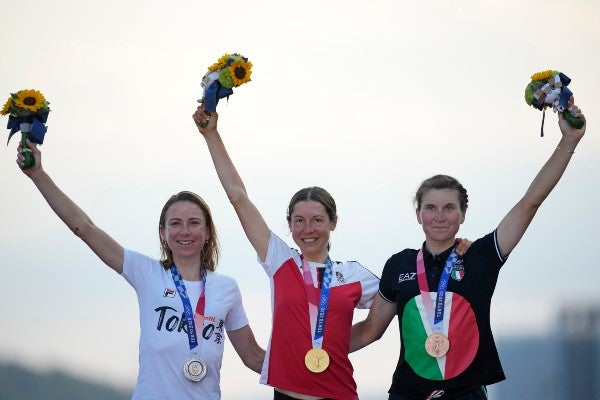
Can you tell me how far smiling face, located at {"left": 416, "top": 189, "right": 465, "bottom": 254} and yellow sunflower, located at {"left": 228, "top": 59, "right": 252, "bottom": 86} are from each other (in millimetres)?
1316

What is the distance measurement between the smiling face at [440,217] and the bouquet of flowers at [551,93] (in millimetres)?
691

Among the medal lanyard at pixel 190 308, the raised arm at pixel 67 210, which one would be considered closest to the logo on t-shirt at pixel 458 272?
the medal lanyard at pixel 190 308

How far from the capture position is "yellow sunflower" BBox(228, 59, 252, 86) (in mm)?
7965

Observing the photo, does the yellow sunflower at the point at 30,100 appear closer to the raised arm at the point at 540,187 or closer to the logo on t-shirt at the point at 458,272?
the logo on t-shirt at the point at 458,272

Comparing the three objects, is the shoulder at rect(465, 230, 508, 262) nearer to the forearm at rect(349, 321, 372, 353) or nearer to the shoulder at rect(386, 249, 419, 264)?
the shoulder at rect(386, 249, 419, 264)

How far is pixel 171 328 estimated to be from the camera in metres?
7.94

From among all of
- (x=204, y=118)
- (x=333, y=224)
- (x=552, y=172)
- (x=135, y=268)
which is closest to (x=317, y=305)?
(x=333, y=224)

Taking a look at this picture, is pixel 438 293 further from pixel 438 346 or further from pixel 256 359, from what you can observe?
pixel 256 359

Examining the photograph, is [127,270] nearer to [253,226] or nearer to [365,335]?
[253,226]

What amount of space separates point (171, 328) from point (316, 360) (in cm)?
90

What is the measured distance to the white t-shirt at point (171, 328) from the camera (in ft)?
25.7

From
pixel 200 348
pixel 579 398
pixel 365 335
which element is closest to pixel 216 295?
pixel 200 348

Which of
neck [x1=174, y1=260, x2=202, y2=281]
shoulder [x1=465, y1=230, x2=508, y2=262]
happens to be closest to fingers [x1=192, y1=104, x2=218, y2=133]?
neck [x1=174, y1=260, x2=202, y2=281]

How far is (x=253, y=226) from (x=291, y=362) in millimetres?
878
